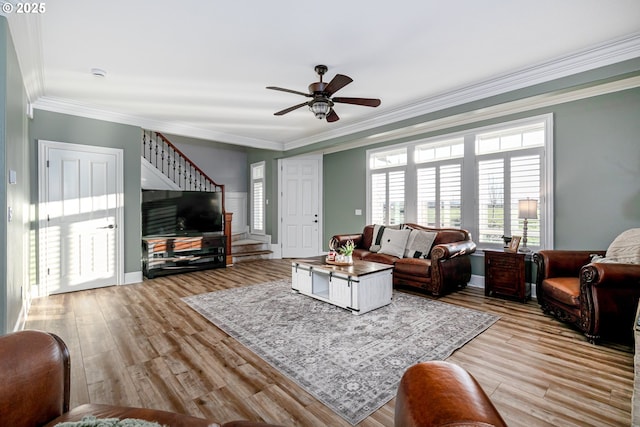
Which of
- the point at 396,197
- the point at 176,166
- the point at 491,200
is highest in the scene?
the point at 176,166

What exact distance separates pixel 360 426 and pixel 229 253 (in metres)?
5.23

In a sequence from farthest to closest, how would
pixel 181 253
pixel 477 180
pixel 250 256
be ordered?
pixel 250 256, pixel 181 253, pixel 477 180

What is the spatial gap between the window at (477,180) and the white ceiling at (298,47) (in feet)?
3.35

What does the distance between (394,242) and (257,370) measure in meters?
3.18

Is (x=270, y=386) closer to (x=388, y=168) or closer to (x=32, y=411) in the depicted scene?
(x=32, y=411)

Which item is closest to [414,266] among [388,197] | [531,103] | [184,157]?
[388,197]

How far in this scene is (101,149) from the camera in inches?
184

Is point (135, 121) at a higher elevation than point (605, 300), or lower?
higher

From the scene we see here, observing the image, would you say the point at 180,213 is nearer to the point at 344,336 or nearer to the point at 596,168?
the point at 344,336

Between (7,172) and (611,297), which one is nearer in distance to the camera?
(7,172)

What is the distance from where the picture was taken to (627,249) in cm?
299

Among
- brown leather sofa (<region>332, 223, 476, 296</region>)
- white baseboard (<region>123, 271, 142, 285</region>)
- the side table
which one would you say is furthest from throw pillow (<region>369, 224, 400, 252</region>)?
white baseboard (<region>123, 271, 142, 285</region>)

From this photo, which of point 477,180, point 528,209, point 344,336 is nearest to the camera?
point 344,336

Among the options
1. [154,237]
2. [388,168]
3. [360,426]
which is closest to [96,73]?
[154,237]
